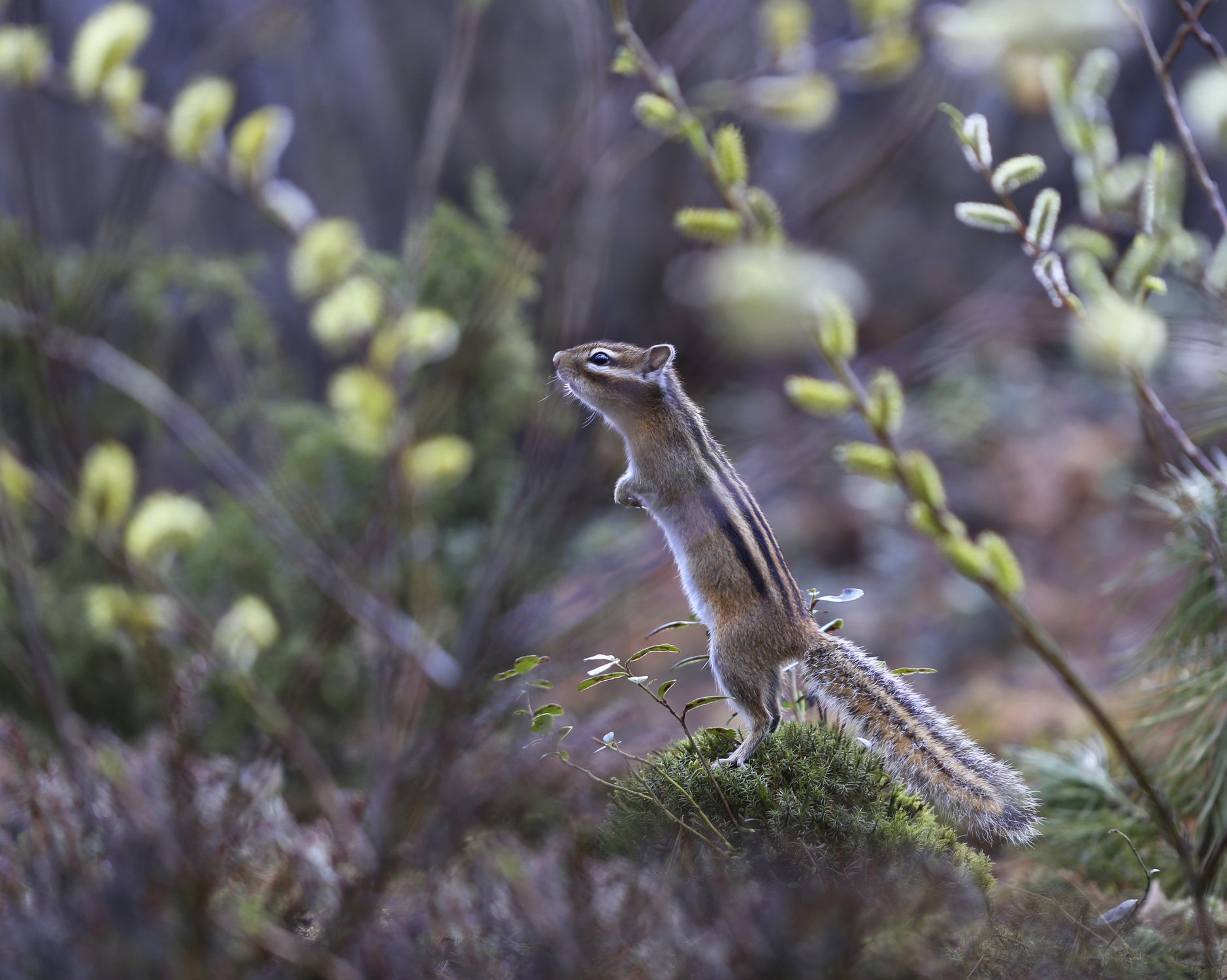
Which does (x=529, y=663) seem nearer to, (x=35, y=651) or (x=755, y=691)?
(x=755, y=691)

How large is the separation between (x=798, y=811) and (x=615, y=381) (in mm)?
968

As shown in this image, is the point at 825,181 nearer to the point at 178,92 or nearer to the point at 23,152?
the point at 23,152

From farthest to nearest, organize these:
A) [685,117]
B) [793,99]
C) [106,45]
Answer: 1. [793,99]
2. [106,45]
3. [685,117]

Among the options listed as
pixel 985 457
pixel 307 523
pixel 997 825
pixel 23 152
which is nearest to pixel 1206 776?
pixel 997 825

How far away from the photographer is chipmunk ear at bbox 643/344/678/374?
1967 mm

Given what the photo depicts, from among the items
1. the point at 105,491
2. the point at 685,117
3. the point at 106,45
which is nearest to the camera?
the point at 685,117

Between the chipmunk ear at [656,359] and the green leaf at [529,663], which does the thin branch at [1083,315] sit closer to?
the chipmunk ear at [656,359]

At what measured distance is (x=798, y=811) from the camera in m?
1.52

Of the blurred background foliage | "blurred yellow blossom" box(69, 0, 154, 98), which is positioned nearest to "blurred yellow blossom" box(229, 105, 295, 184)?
the blurred background foliage

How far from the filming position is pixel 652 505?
1952 millimetres

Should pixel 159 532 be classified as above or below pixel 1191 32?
below

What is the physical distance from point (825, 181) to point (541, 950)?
3.50 ft

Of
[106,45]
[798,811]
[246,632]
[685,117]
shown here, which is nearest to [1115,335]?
[685,117]

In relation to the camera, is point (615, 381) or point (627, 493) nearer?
point (627, 493)
